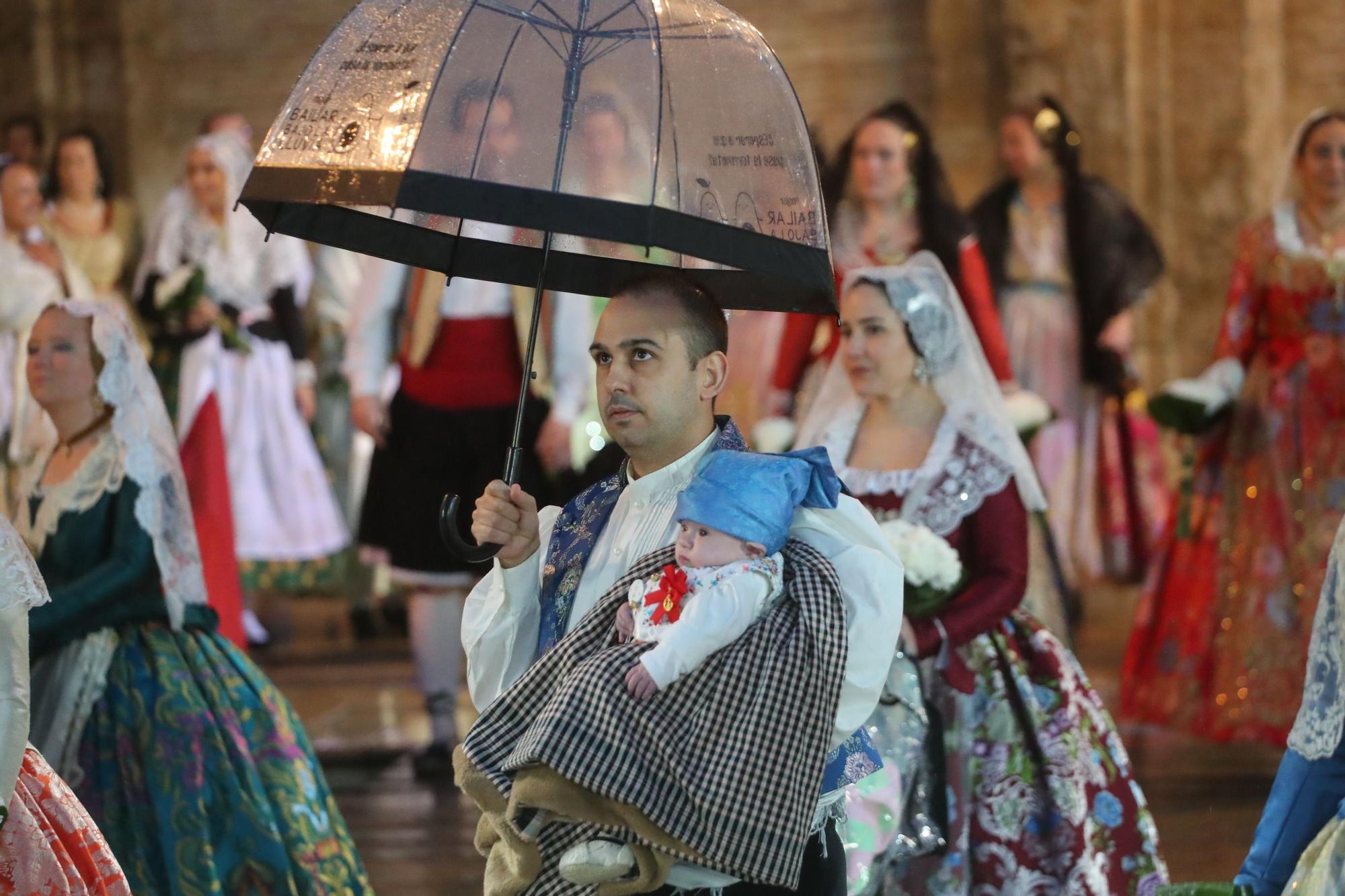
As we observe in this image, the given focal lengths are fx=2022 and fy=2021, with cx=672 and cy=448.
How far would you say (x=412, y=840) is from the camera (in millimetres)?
5570

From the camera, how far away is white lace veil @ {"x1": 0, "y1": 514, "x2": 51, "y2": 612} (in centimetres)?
329

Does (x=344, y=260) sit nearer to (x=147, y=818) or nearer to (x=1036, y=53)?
(x=1036, y=53)

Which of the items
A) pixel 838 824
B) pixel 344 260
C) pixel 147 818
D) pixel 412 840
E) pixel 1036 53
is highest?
pixel 1036 53

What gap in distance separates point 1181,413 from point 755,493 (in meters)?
3.87

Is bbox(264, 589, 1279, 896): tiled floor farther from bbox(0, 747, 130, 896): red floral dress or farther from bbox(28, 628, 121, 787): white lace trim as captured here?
bbox(0, 747, 130, 896): red floral dress

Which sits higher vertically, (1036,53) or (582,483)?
(1036,53)

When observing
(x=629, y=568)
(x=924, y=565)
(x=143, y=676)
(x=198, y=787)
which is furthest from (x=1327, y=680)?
(x=143, y=676)

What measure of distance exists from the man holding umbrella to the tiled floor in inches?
83.7

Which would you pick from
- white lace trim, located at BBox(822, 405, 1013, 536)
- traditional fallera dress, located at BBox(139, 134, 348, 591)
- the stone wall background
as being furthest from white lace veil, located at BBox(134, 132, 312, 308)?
white lace trim, located at BBox(822, 405, 1013, 536)

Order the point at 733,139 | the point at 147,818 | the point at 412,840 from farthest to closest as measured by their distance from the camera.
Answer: the point at 412,840
the point at 147,818
the point at 733,139

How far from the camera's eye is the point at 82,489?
Answer: 4.45 m

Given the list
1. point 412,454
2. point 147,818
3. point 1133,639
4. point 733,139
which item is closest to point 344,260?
point 412,454

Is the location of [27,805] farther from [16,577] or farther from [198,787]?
[198,787]

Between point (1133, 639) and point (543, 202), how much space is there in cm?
437
